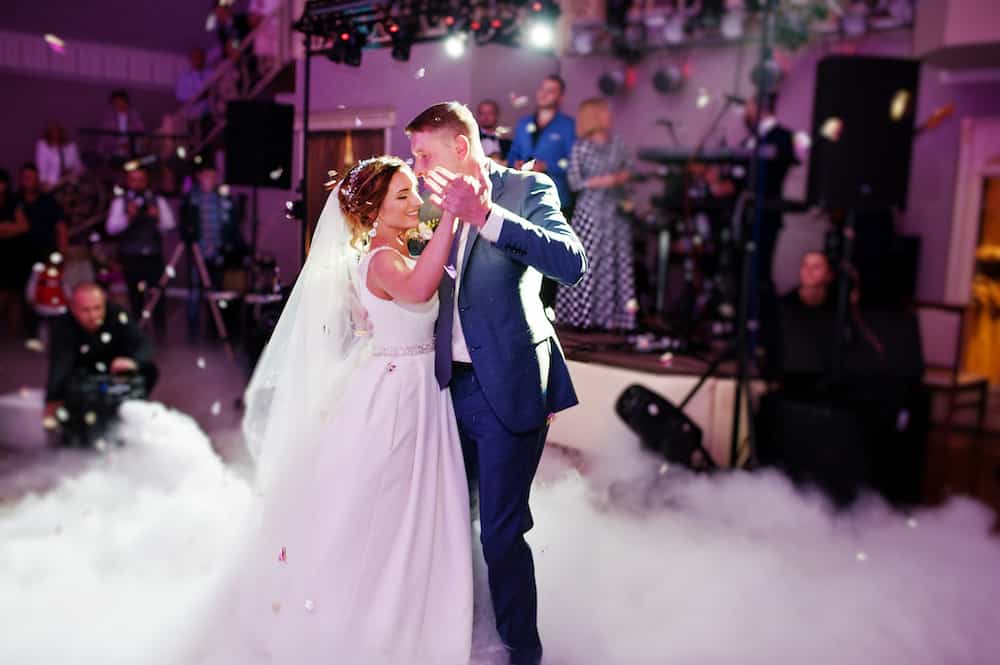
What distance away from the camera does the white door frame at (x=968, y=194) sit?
7289mm

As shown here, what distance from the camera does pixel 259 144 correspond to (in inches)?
136

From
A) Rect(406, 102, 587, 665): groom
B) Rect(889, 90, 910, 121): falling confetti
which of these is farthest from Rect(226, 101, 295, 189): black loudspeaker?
Rect(889, 90, 910, 121): falling confetti

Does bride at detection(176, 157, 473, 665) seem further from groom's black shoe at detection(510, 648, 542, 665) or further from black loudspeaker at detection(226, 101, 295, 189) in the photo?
black loudspeaker at detection(226, 101, 295, 189)

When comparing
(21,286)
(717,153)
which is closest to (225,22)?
(21,286)

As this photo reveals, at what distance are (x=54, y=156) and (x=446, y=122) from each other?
34.3 ft

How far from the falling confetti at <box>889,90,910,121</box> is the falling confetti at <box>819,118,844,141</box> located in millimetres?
275

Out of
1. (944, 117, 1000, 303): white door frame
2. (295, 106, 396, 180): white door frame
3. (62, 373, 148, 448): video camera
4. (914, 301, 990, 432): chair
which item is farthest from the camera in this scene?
(944, 117, 1000, 303): white door frame

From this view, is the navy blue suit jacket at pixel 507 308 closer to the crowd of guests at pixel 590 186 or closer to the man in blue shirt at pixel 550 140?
the crowd of guests at pixel 590 186

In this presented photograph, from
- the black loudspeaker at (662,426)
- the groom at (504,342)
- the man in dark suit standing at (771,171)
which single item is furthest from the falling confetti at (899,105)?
the groom at (504,342)

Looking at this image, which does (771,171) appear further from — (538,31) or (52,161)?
(52,161)

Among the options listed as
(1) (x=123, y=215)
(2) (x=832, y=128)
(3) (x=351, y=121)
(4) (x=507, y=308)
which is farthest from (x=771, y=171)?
(1) (x=123, y=215)

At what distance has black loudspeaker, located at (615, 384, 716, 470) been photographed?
14.3 ft

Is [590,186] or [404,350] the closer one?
[404,350]

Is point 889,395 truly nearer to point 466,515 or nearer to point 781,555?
point 781,555
